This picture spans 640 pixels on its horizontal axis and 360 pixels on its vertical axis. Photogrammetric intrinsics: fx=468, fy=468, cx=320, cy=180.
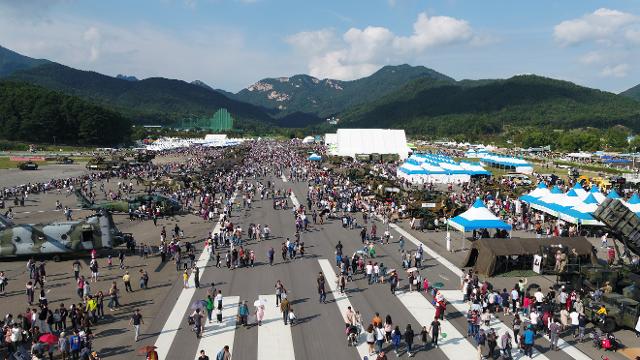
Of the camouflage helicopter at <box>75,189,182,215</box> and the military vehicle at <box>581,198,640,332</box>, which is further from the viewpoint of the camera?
the camouflage helicopter at <box>75,189,182,215</box>

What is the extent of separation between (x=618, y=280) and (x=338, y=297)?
12029 millimetres

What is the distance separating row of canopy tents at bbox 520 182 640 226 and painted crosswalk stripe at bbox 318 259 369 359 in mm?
17954

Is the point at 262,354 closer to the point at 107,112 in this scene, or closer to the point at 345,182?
the point at 345,182

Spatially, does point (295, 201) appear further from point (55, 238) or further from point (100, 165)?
point (100, 165)

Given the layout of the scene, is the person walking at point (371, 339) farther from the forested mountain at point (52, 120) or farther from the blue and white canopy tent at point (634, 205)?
the forested mountain at point (52, 120)

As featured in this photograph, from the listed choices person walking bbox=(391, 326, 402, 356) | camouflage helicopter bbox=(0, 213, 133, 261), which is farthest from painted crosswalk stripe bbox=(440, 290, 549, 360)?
camouflage helicopter bbox=(0, 213, 133, 261)

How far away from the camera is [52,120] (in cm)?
13162

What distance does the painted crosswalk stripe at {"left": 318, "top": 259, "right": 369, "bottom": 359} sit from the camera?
16555 millimetres

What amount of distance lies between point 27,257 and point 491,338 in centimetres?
2557

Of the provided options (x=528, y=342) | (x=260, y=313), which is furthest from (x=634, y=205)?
(x=260, y=313)

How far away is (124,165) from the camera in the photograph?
83125mm

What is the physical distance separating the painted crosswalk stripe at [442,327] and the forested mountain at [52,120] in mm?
136642

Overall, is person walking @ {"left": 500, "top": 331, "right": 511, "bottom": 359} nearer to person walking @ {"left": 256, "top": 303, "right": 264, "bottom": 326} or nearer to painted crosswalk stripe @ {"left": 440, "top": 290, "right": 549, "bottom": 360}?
painted crosswalk stripe @ {"left": 440, "top": 290, "right": 549, "bottom": 360}

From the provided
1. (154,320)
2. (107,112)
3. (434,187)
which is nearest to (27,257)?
(154,320)
